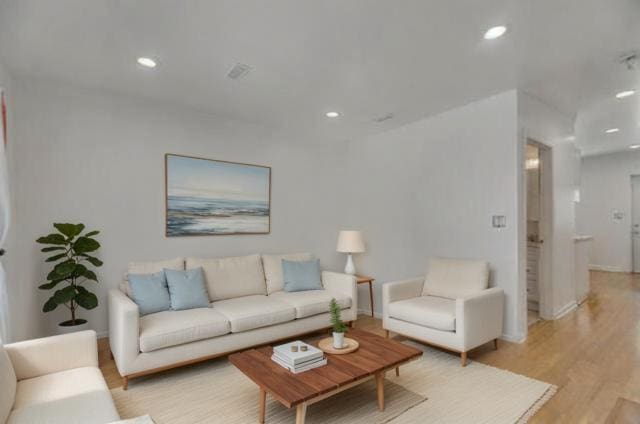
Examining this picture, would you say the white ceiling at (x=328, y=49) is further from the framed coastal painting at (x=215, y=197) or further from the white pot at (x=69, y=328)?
the white pot at (x=69, y=328)

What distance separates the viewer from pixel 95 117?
3.41m

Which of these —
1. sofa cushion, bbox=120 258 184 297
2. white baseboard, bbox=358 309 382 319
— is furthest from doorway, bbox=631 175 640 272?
sofa cushion, bbox=120 258 184 297

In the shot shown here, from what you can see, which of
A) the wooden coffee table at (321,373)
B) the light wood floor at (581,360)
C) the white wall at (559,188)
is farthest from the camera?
the white wall at (559,188)

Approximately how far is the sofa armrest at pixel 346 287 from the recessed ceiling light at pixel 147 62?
2.79 metres

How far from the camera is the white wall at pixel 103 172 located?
3.07 meters

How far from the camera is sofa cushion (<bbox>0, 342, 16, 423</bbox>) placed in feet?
4.91

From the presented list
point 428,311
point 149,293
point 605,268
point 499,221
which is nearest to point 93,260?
point 149,293

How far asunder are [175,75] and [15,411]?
8.49 feet

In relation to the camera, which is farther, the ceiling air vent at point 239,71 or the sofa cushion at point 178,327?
the ceiling air vent at point 239,71

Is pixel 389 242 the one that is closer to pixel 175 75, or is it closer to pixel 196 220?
pixel 196 220

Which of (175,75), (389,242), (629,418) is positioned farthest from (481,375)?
(175,75)

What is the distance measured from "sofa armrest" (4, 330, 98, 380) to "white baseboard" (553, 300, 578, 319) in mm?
4819

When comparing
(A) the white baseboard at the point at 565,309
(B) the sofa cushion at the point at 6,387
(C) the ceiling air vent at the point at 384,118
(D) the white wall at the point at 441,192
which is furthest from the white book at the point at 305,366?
(A) the white baseboard at the point at 565,309

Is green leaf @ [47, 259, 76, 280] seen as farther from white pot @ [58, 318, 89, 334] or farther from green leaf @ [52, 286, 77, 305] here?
white pot @ [58, 318, 89, 334]
